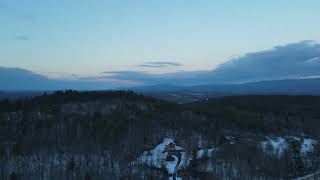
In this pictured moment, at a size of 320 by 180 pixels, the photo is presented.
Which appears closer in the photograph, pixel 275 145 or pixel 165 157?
pixel 165 157

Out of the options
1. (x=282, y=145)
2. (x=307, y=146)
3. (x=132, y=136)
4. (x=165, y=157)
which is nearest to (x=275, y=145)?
(x=282, y=145)

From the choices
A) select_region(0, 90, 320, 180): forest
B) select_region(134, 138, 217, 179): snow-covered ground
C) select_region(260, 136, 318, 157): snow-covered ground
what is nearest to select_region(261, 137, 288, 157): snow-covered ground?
select_region(260, 136, 318, 157): snow-covered ground

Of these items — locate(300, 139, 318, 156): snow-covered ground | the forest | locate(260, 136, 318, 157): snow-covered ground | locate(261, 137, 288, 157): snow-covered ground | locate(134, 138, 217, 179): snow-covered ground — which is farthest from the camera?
locate(300, 139, 318, 156): snow-covered ground

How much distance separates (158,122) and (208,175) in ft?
86.3

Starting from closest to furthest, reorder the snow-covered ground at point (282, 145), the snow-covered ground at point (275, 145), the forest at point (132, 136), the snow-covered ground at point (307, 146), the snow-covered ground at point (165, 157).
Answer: the forest at point (132, 136), the snow-covered ground at point (165, 157), the snow-covered ground at point (275, 145), the snow-covered ground at point (282, 145), the snow-covered ground at point (307, 146)

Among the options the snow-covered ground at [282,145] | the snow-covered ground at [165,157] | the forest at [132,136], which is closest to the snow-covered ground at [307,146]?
the snow-covered ground at [282,145]

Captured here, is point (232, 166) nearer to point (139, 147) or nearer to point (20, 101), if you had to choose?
point (139, 147)

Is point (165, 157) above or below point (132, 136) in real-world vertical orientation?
below

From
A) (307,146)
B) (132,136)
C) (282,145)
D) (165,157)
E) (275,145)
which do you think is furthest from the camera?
(307,146)

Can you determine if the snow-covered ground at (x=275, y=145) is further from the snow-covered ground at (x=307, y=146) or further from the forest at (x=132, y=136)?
the snow-covered ground at (x=307, y=146)

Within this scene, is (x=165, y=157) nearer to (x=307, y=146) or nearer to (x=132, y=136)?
(x=132, y=136)

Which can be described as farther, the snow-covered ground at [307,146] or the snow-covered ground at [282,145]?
the snow-covered ground at [307,146]

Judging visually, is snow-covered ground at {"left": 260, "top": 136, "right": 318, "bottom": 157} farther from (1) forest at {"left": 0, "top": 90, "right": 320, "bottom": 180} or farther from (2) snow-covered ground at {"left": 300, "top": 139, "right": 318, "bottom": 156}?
(1) forest at {"left": 0, "top": 90, "right": 320, "bottom": 180}

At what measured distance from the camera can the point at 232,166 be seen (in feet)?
192
